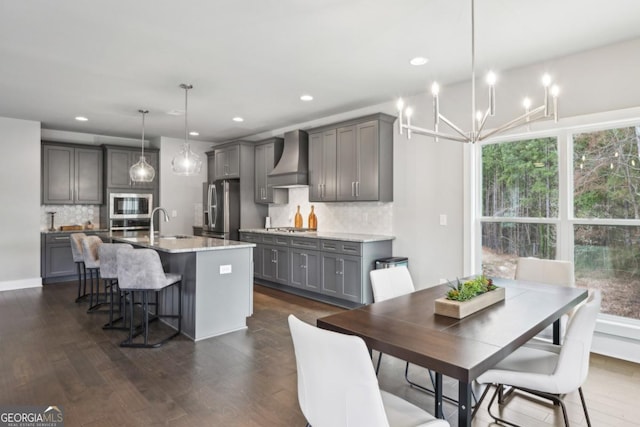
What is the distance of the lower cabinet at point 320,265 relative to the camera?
15.0 feet

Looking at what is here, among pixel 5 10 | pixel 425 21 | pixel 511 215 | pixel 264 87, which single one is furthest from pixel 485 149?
pixel 5 10

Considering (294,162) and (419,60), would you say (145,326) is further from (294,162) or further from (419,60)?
(419,60)

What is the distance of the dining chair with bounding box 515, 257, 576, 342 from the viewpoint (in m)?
2.90

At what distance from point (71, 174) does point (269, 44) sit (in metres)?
5.27

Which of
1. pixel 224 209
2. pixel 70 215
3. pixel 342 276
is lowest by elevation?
pixel 342 276

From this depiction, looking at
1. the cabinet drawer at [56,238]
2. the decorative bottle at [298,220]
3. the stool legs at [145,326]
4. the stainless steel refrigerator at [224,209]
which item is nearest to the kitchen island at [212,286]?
the stool legs at [145,326]

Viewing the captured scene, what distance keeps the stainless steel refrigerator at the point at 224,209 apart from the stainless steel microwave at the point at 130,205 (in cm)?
137

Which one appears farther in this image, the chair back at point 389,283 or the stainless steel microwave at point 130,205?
the stainless steel microwave at point 130,205

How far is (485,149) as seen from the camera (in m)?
4.17

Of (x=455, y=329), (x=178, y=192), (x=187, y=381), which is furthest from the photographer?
(x=178, y=192)

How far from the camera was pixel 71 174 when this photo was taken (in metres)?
6.59

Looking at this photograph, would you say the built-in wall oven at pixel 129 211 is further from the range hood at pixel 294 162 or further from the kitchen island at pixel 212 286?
the kitchen island at pixel 212 286

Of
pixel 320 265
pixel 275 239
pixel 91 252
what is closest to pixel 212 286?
pixel 320 265

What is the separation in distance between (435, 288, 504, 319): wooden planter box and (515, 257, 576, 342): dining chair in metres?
1.18
